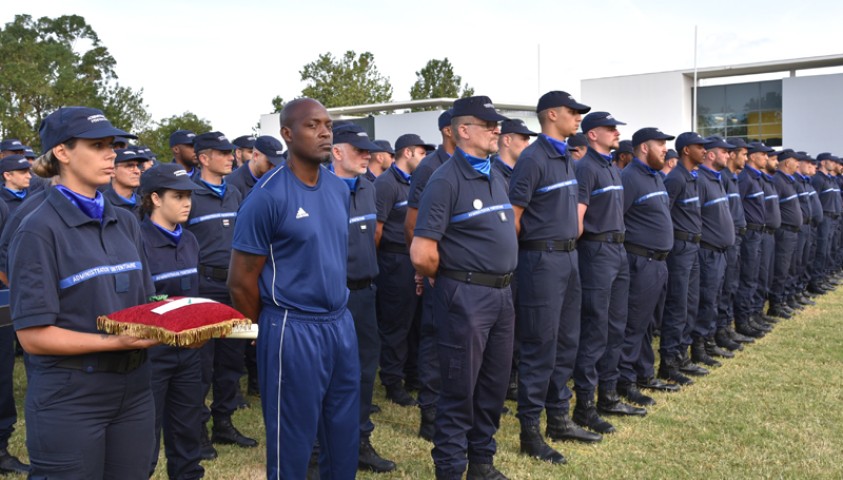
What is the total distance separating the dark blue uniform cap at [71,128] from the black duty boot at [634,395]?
5.16 meters

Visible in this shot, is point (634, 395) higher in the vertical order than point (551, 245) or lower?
lower

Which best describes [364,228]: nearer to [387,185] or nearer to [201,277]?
[201,277]

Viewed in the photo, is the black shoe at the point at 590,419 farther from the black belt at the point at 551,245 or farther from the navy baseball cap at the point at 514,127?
the navy baseball cap at the point at 514,127

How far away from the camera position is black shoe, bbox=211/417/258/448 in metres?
5.59

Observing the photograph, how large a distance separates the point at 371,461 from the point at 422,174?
8.51 feet

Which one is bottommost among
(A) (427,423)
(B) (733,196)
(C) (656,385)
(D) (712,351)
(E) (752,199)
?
(D) (712,351)

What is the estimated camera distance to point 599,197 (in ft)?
19.9

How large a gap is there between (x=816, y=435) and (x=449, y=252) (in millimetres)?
3353

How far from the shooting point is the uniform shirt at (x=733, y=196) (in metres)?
Result: 9.09

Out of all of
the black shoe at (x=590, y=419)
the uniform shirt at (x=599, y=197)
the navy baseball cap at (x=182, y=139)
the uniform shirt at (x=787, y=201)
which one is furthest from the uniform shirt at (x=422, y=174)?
the uniform shirt at (x=787, y=201)

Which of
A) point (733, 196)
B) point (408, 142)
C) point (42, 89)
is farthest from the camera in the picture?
point (42, 89)

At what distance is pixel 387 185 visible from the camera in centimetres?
710

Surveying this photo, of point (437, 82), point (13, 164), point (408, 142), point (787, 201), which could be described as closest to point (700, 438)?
point (408, 142)

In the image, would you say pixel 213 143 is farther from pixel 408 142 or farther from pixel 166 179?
pixel 408 142
